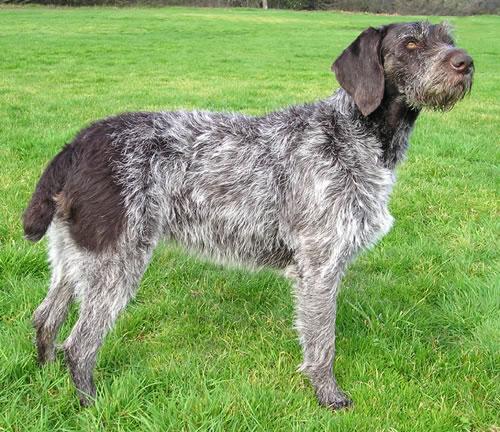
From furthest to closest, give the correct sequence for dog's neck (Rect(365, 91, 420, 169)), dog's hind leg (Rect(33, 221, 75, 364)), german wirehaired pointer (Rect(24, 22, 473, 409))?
dog's neck (Rect(365, 91, 420, 169)), dog's hind leg (Rect(33, 221, 75, 364)), german wirehaired pointer (Rect(24, 22, 473, 409))

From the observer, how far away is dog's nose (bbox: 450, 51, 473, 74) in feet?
12.1

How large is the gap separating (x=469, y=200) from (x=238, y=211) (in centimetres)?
406

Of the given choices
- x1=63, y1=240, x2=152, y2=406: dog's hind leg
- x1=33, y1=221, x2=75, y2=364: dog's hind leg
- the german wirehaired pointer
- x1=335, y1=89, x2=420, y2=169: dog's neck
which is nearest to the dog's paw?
the german wirehaired pointer

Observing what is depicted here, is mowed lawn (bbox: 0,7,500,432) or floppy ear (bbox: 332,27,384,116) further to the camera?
floppy ear (bbox: 332,27,384,116)

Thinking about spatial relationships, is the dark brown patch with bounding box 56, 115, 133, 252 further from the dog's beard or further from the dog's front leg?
the dog's beard

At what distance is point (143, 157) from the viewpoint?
3.73 m

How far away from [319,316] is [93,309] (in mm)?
1470

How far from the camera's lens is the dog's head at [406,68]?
12.2 feet

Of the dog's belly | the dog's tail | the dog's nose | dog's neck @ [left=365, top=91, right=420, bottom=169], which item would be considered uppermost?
A: the dog's nose

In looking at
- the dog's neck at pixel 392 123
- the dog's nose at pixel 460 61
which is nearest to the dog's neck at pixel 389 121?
the dog's neck at pixel 392 123

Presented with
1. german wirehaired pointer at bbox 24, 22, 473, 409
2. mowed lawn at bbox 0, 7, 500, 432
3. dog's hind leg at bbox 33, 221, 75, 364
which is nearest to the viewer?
mowed lawn at bbox 0, 7, 500, 432

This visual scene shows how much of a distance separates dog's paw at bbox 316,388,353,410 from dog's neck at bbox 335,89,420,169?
1620 millimetres

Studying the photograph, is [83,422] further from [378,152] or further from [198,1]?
[198,1]

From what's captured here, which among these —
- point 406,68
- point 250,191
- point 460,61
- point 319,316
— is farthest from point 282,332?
point 460,61
